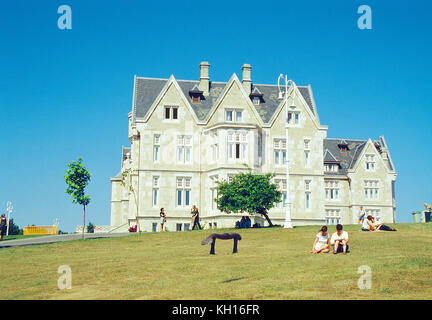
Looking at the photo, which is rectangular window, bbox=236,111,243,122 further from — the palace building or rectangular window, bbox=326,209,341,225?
rectangular window, bbox=326,209,341,225

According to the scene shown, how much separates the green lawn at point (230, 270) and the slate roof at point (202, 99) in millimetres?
27049

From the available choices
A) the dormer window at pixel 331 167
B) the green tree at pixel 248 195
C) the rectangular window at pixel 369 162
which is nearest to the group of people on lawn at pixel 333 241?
the green tree at pixel 248 195

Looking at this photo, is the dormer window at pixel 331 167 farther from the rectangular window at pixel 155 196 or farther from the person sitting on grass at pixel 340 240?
the person sitting on grass at pixel 340 240

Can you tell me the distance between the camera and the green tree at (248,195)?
153 ft

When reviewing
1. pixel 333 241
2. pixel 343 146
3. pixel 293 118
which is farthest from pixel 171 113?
pixel 333 241

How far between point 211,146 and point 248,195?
39.6 ft

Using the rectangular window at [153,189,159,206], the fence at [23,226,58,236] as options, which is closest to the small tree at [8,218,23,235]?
the fence at [23,226,58,236]

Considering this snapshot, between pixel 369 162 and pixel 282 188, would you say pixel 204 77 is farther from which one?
pixel 369 162

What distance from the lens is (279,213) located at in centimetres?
5912

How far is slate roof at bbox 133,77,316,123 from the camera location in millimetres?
59744

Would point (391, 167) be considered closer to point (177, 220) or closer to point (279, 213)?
point (279, 213)

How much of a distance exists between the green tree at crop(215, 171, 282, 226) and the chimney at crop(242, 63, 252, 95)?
17.1m
